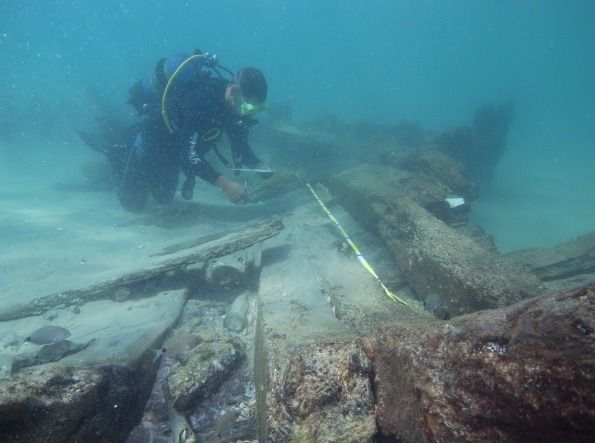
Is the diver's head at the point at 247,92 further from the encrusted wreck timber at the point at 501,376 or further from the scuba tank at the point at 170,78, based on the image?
the encrusted wreck timber at the point at 501,376

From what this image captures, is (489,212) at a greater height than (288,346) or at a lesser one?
greater

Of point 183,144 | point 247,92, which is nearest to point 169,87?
point 183,144

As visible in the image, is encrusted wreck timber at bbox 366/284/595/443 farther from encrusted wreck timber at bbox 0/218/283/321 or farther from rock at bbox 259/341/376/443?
encrusted wreck timber at bbox 0/218/283/321

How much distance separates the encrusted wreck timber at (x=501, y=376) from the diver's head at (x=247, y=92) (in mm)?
5576

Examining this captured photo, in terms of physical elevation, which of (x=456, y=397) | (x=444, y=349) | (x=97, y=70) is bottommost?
(x=456, y=397)

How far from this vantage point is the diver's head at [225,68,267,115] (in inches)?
253

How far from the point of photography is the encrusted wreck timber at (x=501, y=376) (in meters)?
1.30

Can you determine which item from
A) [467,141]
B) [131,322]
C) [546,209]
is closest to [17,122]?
[131,322]

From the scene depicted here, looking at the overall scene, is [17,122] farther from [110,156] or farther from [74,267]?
[74,267]

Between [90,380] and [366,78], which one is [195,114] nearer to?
[90,380]

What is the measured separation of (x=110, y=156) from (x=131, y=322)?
7.25m

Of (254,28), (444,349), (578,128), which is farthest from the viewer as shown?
(254,28)

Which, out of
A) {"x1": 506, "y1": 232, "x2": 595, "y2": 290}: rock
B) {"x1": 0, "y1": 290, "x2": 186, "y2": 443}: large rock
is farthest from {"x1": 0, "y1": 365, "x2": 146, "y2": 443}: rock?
{"x1": 506, "y1": 232, "x2": 595, "y2": 290}: rock

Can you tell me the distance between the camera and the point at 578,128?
57219 millimetres
